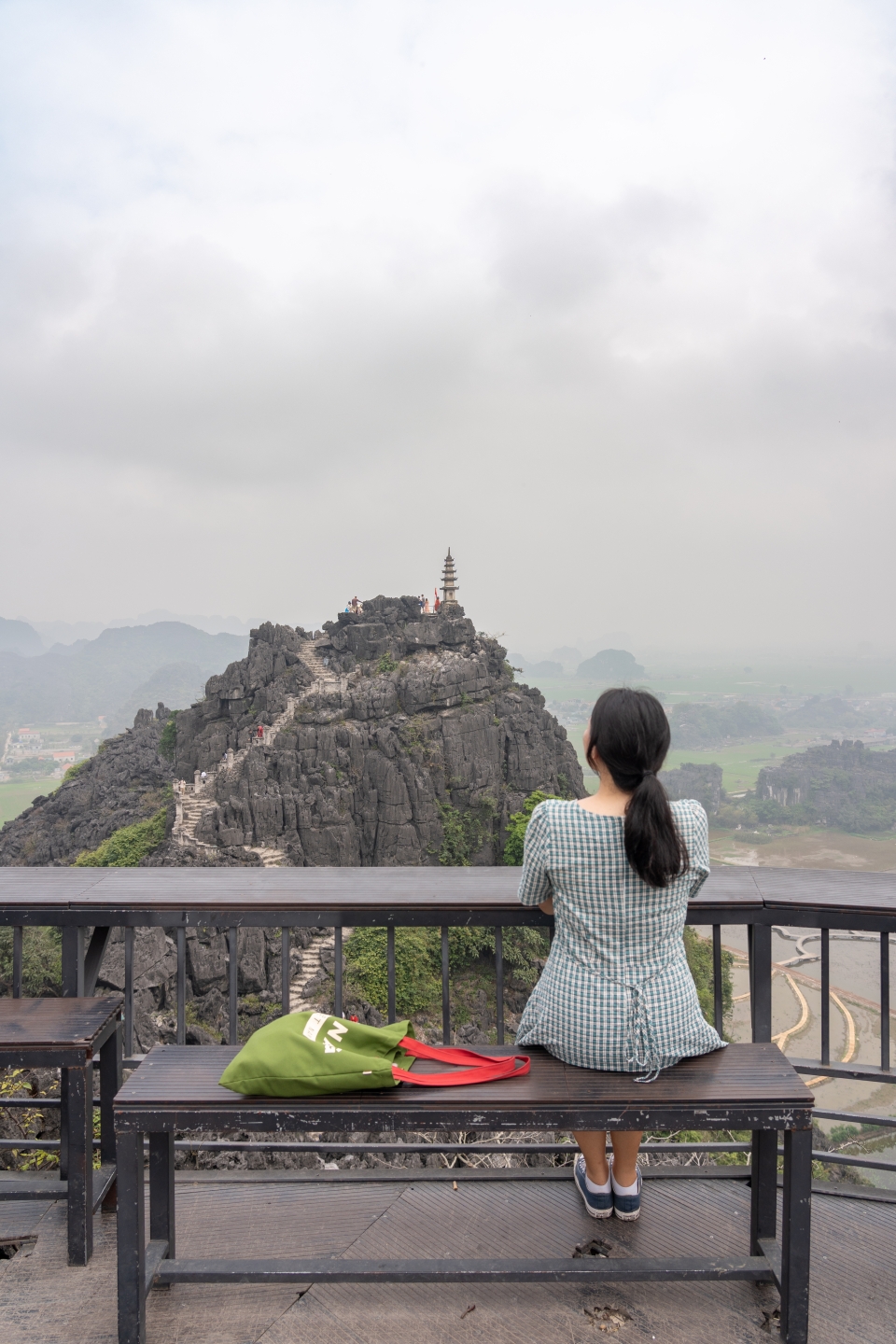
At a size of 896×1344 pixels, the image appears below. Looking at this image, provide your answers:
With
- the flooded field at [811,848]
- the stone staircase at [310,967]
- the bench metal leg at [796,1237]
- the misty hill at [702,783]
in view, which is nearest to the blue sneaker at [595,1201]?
the bench metal leg at [796,1237]

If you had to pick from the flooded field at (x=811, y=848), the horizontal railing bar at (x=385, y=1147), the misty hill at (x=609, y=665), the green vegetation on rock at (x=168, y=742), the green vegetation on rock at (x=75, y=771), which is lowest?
the flooded field at (x=811, y=848)

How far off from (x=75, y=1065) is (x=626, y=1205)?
1.80m

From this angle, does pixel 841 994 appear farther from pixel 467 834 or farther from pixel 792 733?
pixel 792 733

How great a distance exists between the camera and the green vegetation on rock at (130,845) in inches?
1227

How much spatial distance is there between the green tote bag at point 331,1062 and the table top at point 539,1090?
3 cm

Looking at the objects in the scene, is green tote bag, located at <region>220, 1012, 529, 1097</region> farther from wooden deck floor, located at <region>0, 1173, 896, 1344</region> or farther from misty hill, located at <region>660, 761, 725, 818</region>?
misty hill, located at <region>660, 761, 725, 818</region>

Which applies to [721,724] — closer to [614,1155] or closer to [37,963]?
[37,963]

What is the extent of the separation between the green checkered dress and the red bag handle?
0.14m

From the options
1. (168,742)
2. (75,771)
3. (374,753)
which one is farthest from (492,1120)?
(75,771)

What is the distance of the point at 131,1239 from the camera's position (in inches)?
77.1

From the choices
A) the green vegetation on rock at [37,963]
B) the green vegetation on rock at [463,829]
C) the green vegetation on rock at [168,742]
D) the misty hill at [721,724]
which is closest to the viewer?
the green vegetation on rock at [37,963]

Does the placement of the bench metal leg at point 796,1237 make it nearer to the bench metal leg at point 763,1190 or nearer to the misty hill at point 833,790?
the bench metal leg at point 763,1190

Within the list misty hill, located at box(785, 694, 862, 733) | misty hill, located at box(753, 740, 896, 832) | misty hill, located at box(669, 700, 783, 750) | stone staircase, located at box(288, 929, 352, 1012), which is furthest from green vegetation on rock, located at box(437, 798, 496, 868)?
misty hill, located at box(785, 694, 862, 733)

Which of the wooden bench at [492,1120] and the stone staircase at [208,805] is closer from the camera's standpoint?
the wooden bench at [492,1120]
